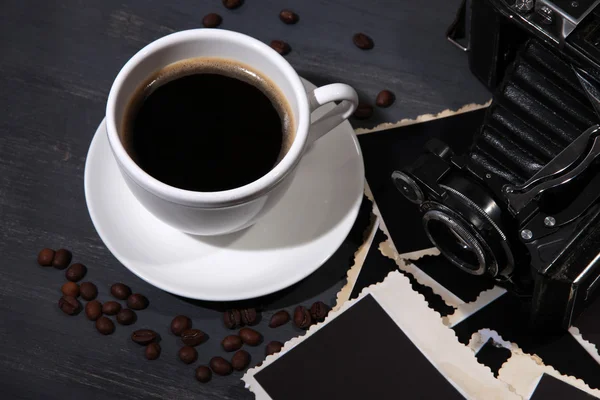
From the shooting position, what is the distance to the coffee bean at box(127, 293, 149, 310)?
0.91m

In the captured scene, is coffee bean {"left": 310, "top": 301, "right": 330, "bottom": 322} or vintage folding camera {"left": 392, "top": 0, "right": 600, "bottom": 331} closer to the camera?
vintage folding camera {"left": 392, "top": 0, "right": 600, "bottom": 331}

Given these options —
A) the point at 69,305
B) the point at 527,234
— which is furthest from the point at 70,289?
the point at 527,234

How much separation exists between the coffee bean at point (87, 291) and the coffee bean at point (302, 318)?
0.20m

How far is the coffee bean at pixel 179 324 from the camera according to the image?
903 millimetres

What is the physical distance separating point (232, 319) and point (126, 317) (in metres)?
0.10

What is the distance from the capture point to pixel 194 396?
2.94 ft

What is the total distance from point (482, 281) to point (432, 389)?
126 mm

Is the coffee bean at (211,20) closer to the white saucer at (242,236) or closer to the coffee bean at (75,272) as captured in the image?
the white saucer at (242,236)

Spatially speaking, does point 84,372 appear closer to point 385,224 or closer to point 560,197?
point 385,224

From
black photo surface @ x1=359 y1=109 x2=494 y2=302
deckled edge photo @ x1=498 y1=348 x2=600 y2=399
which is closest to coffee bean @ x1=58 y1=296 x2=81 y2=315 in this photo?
black photo surface @ x1=359 y1=109 x2=494 y2=302

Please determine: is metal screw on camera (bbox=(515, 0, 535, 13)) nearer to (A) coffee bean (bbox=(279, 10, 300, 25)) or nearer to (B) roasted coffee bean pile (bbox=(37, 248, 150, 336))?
(A) coffee bean (bbox=(279, 10, 300, 25))

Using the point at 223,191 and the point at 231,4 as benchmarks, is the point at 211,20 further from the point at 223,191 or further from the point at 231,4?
the point at 223,191

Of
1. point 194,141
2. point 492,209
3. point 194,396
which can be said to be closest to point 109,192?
point 194,141

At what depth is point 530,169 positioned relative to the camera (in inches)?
37.0
